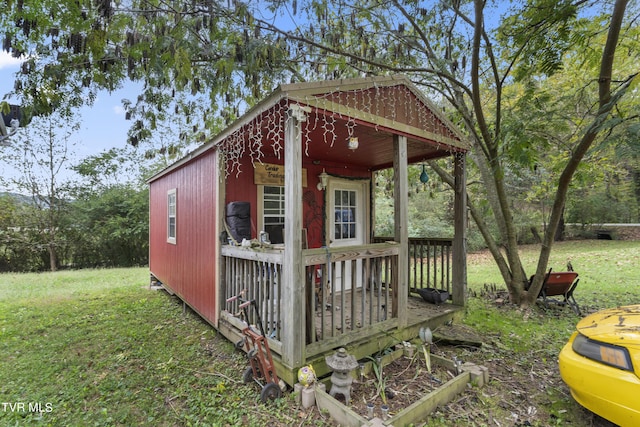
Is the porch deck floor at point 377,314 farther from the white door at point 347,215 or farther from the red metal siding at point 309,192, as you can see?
the red metal siding at point 309,192

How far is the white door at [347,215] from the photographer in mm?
5770

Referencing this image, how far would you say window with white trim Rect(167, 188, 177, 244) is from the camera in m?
6.15

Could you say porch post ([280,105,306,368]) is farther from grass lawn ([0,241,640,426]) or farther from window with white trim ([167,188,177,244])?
window with white trim ([167,188,177,244])

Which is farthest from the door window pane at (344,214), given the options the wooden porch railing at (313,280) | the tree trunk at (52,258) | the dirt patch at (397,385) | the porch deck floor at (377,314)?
the tree trunk at (52,258)

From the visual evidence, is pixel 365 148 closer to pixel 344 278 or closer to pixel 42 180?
pixel 344 278

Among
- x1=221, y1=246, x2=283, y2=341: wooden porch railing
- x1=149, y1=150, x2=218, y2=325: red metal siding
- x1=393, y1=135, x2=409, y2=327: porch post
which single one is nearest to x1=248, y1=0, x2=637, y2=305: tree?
x1=393, y1=135, x2=409, y2=327: porch post

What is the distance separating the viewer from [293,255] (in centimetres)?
265

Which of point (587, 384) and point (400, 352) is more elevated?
point (587, 384)

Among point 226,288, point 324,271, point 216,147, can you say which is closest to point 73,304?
point 226,288

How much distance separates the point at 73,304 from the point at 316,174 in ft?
18.1

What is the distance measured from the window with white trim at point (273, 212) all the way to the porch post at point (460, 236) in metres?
2.81

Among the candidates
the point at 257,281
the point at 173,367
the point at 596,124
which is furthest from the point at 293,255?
the point at 596,124

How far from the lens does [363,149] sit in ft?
15.6

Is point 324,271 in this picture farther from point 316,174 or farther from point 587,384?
point 316,174
